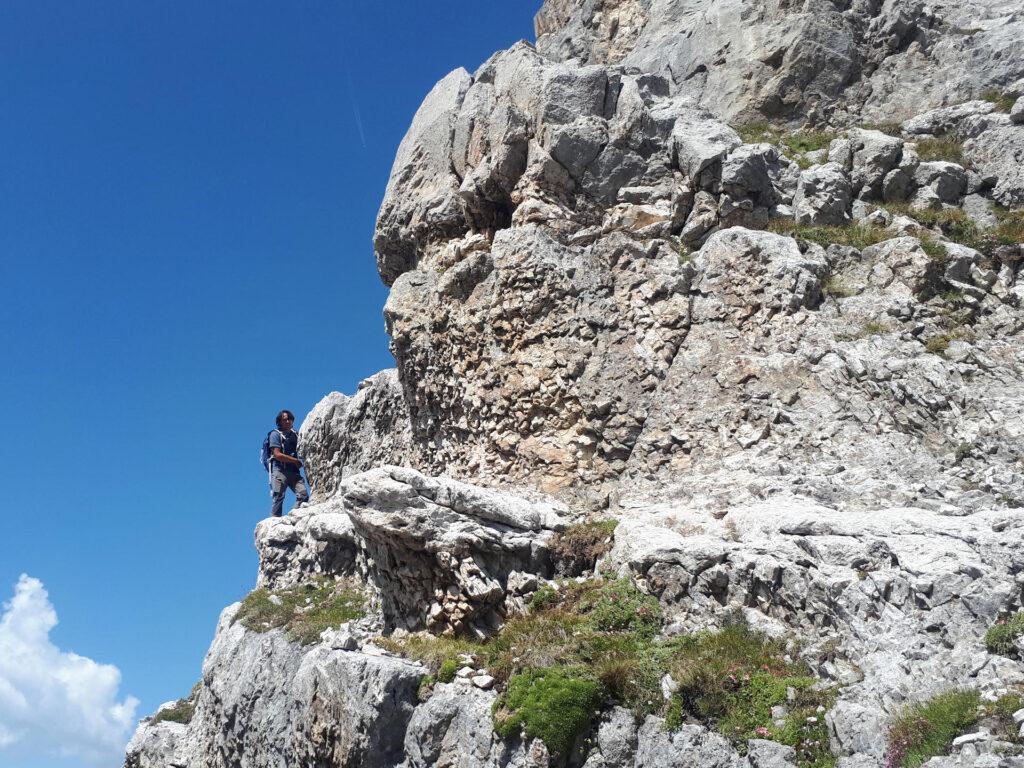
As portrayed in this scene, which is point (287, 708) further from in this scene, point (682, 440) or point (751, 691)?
point (751, 691)

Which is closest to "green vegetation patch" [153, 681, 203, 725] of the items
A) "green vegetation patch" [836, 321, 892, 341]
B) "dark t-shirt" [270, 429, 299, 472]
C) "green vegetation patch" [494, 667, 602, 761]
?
"dark t-shirt" [270, 429, 299, 472]

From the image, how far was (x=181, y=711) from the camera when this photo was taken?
25.2 meters

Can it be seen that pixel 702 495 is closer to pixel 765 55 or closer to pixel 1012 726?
pixel 1012 726

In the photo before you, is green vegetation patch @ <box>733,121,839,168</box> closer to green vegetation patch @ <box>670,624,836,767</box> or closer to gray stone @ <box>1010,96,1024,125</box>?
gray stone @ <box>1010,96,1024,125</box>

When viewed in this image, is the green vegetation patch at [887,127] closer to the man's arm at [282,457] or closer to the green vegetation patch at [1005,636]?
the green vegetation patch at [1005,636]

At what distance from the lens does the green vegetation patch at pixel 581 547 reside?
15.8 m

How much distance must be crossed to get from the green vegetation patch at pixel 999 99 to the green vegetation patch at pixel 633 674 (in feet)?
62.0

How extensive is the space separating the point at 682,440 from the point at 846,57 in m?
18.0

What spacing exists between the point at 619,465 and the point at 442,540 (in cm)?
459

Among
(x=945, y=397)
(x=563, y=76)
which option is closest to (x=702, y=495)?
(x=945, y=397)

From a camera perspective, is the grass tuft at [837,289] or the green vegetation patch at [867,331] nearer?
the green vegetation patch at [867,331]

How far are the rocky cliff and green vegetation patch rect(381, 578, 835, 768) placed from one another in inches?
2.0

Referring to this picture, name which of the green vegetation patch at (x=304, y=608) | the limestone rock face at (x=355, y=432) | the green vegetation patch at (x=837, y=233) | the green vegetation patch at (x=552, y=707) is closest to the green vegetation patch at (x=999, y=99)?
the green vegetation patch at (x=837, y=233)

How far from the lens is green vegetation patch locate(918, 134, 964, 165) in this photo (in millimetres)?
21922
